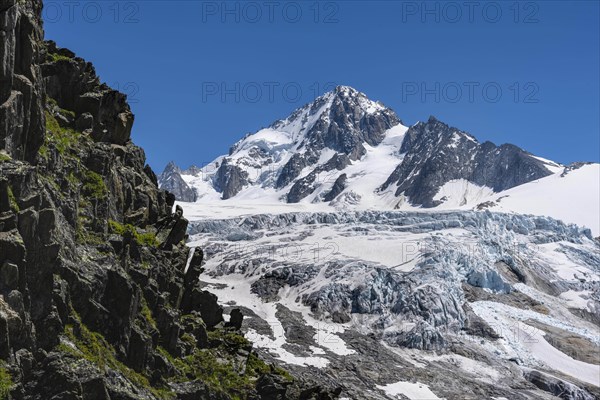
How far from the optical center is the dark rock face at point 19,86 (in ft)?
116

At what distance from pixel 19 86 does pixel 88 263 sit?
1098cm

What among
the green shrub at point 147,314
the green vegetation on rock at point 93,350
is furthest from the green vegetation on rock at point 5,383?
the green shrub at point 147,314

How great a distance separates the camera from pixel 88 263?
38.6m

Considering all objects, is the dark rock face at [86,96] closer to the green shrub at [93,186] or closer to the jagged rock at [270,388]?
the green shrub at [93,186]

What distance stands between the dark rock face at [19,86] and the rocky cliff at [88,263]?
71 millimetres

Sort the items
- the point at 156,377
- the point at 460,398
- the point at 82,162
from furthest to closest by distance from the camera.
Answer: the point at 460,398 → the point at 82,162 → the point at 156,377

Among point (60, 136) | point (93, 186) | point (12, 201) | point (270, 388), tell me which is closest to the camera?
point (12, 201)

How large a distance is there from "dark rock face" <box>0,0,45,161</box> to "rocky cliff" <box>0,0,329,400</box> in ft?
0.23

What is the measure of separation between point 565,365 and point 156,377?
136174 millimetres

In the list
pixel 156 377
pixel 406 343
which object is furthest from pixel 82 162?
pixel 406 343

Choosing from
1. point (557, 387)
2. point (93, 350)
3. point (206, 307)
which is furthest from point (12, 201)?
point (557, 387)

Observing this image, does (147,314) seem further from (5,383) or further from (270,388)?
(5,383)

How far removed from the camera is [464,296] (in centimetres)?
17900

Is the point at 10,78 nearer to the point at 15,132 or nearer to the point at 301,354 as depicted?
the point at 15,132
